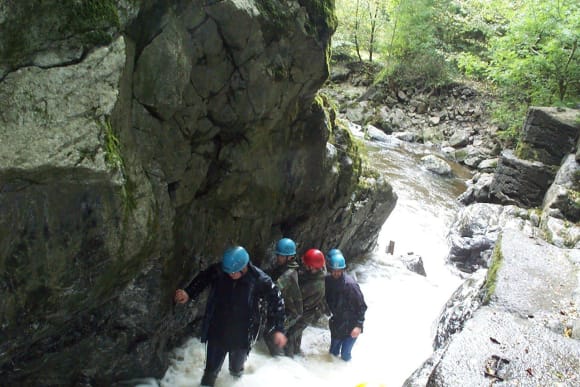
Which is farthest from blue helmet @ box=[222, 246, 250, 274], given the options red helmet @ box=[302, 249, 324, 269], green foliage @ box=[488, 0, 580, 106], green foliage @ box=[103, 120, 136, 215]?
green foliage @ box=[488, 0, 580, 106]

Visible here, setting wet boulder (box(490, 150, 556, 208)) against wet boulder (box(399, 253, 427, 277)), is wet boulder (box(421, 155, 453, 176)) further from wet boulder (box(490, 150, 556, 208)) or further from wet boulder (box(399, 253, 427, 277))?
wet boulder (box(399, 253, 427, 277))

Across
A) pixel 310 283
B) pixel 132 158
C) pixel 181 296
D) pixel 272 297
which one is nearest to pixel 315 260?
pixel 310 283

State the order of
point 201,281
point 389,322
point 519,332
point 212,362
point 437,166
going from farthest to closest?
1. point 437,166
2. point 389,322
3. point 212,362
4. point 201,281
5. point 519,332

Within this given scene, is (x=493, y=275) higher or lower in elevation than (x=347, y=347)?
higher

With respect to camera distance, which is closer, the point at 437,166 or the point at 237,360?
the point at 237,360

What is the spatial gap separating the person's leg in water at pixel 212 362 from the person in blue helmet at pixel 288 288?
2.86 feet

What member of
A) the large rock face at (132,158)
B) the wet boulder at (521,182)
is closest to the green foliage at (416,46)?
the wet boulder at (521,182)

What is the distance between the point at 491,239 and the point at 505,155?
5.06m

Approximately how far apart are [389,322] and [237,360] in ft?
16.1

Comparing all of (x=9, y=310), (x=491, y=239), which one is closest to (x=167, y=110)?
(x=9, y=310)

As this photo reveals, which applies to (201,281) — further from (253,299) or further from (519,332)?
(519,332)

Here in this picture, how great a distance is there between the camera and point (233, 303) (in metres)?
5.61

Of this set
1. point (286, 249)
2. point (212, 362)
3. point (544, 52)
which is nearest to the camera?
point (212, 362)

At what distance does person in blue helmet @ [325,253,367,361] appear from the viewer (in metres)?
7.29
